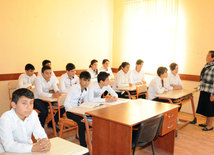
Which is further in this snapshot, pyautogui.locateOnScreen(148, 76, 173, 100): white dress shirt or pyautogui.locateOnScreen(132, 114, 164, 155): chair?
pyautogui.locateOnScreen(148, 76, 173, 100): white dress shirt

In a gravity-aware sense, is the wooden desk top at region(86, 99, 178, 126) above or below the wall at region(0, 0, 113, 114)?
below

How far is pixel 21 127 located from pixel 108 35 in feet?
18.9

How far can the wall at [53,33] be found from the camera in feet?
16.0

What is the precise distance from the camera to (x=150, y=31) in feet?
20.8

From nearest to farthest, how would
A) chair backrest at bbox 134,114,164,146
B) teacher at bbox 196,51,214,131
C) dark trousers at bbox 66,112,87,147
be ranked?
chair backrest at bbox 134,114,164,146 → dark trousers at bbox 66,112,87,147 → teacher at bbox 196,51,214,131

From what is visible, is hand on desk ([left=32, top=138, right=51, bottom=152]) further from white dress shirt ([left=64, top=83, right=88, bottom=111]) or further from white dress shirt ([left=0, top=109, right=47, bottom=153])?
white dress shirt ([left=64, top=83, right=88, bottom=111])

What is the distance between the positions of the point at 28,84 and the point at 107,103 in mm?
2102

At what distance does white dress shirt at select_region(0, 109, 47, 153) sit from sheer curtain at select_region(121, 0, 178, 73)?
470cm

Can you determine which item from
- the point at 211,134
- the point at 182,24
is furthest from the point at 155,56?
the point at 211,134

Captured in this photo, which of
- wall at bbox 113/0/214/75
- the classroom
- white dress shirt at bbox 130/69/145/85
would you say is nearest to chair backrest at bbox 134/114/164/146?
the classroom

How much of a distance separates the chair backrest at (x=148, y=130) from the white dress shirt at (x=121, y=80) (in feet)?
8.62

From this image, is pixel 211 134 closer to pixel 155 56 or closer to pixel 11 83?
pixel 155 56

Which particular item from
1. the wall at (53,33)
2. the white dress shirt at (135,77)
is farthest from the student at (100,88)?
the wall at (53,33)

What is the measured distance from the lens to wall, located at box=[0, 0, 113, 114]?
487 centimetres
